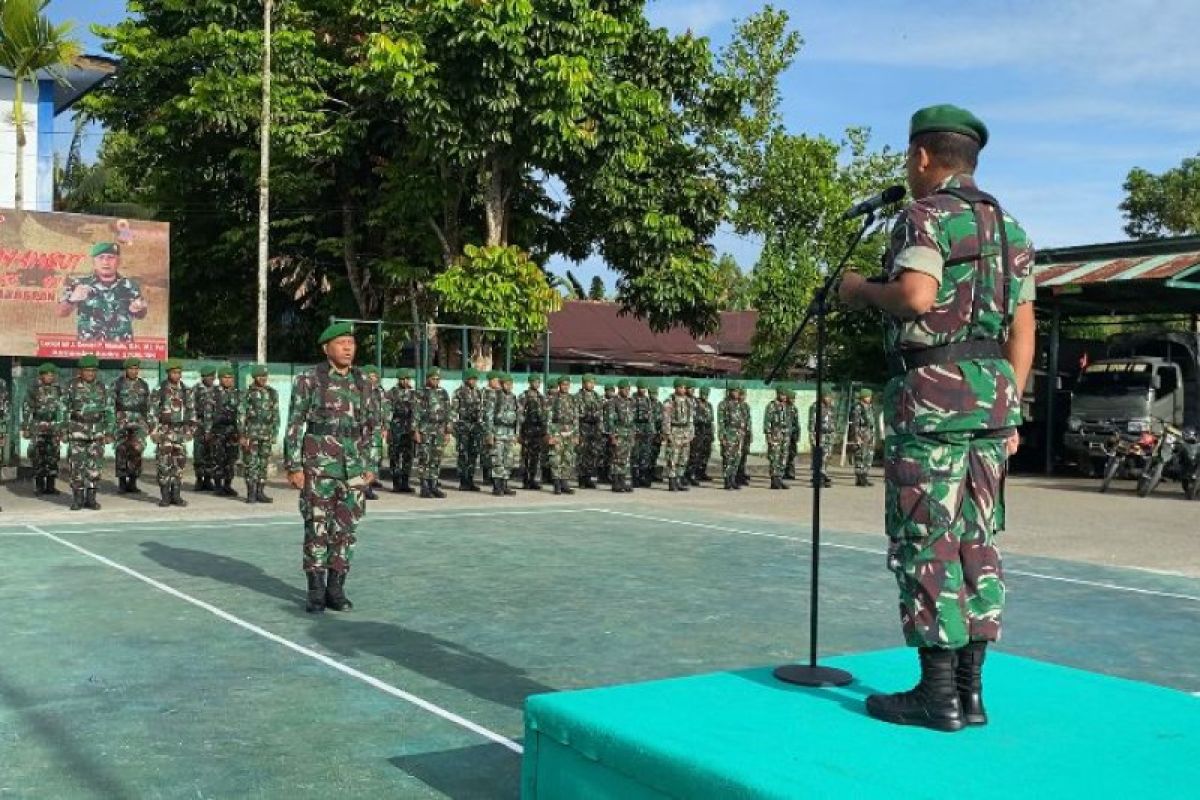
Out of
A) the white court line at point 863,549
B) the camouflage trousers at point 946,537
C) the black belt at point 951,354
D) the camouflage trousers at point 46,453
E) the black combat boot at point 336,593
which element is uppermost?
the black belt at point 951,354

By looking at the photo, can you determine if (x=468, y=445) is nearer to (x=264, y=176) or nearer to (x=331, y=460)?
(x=264, y=176)

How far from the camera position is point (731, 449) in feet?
63.5

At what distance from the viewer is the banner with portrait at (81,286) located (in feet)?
57.0

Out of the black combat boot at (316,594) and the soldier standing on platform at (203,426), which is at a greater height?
the soldier standing on platform at (203,426)

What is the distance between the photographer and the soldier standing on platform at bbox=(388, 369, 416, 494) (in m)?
16.8

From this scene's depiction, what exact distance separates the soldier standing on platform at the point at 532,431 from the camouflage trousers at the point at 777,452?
4.32 metres

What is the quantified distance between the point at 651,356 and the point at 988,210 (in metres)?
37.4

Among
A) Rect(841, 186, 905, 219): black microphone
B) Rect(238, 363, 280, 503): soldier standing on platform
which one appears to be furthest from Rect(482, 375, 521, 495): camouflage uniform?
Rect(841, 186, 905, 219): black microphone

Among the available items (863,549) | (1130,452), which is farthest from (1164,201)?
(863,549)

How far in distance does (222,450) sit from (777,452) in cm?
927

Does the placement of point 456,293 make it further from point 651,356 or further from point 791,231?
point 651,356

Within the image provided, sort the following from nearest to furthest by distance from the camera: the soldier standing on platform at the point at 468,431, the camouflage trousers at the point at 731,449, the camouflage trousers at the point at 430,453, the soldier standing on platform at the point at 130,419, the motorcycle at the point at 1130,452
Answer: the soldier standing on platform at the point at 130,419, the camouflage trousers at the point at 430,453, the soldier standing on platform at the point at 468,431, the camouflage trousers at the point at 731,449, the motorcycle at the point at 1130,452

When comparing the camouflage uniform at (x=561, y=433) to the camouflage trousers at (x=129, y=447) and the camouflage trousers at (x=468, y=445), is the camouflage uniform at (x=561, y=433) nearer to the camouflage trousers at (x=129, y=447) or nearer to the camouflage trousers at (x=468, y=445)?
the camouflage trousers at (x=468, y=445)

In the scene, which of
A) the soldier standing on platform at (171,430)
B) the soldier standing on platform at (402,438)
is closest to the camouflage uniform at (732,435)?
the soldier standing on platform at (402,438)
